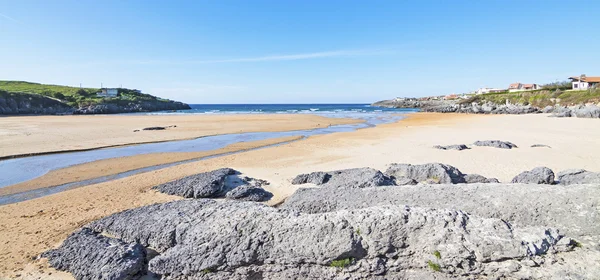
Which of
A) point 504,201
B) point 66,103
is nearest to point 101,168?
point 504,201

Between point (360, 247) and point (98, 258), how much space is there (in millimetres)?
4091

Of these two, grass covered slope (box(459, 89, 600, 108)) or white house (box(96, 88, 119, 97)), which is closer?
grass covered slope (box(459, 89, 600, 108))

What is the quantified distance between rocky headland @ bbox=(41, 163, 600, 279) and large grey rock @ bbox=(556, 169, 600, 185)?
9.46 feet

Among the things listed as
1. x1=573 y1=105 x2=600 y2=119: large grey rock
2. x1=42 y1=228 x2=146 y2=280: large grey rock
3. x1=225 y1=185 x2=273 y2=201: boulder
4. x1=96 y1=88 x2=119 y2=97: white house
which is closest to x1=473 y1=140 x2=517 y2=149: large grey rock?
x1=225 y1=185 x2=273 y2=201: boulder

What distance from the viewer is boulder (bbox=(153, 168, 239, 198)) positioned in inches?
347

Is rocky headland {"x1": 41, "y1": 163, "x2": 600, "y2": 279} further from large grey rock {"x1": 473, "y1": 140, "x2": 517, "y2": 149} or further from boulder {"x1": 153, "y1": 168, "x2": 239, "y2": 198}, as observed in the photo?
large grey rock {"x1": 473, "y1": 140, "x2": 517, "y2": 149}

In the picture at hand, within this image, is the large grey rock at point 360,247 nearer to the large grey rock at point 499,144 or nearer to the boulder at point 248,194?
the boulder at point 248,194

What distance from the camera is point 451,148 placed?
1555 centimetres

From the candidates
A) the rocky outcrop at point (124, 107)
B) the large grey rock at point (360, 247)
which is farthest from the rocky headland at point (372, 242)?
the rocky outcrop at point (124, 107)

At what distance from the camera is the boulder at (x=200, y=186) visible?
8.80m

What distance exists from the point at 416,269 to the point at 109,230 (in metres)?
5.66

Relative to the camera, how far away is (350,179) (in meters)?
9.13

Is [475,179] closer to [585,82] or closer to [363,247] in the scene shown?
[363,247]

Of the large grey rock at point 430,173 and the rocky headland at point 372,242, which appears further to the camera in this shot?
the large grey rock at point 430,173
